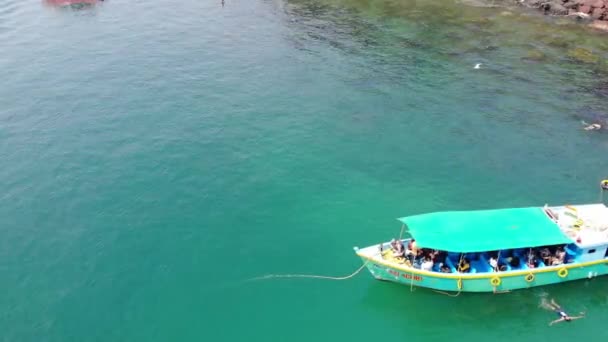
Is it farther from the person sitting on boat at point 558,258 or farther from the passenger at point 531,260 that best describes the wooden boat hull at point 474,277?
the passenger at point 531,260

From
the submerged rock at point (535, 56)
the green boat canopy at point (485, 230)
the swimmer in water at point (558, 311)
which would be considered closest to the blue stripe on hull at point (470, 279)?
the swimmer in water at point (558, 311)

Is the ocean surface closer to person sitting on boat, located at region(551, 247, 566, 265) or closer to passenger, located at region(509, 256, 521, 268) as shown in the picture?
person sitting on boat, located at region(551, 247, 566, 265)

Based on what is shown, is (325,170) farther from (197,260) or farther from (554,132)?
(554,132)

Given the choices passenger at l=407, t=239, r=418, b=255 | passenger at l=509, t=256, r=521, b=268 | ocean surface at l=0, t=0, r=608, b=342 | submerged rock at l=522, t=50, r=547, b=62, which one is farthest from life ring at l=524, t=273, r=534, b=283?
submerged rock at l=522, t=50, r=547, b=62

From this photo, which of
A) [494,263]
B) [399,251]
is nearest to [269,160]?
[399,251]

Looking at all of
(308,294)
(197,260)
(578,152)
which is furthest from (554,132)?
(197,260)

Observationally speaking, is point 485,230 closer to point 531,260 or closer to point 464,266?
point 464,266

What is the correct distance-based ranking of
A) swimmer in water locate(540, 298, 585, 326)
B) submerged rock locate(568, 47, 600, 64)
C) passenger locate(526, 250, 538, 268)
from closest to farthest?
swimmer in water locate(540, 298, 585, 326)
passenger locate(526, 250, 538, 268)
submerged rock locate(568, 47, 600, 64)
